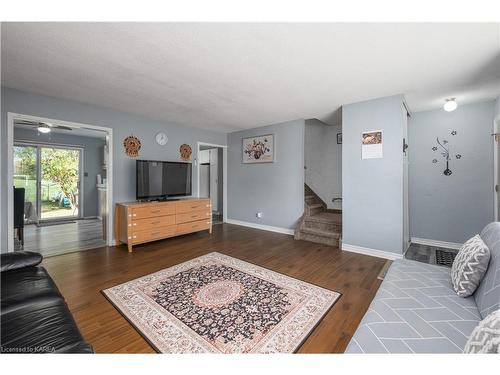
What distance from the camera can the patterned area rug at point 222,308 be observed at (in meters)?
1.51

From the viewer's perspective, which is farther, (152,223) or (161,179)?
(161,179)

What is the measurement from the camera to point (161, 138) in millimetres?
4355

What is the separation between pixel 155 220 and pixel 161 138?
1.67 meters

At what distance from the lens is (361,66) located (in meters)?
2.24

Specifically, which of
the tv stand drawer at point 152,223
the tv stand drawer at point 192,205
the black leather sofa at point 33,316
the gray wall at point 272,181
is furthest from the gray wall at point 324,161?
the black leather sofa at point 33,316

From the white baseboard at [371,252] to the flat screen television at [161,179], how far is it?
319cm

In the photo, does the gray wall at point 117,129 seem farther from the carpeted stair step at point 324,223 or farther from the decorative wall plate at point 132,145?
the carpeted stair step at point 324,223

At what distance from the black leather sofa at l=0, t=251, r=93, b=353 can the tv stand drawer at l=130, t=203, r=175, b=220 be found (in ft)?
5.87

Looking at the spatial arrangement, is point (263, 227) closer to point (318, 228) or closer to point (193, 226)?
point (318, 228)

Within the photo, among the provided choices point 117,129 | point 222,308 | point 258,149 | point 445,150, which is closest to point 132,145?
point 117,129

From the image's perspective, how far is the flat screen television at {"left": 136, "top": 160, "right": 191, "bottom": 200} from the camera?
3854 mm

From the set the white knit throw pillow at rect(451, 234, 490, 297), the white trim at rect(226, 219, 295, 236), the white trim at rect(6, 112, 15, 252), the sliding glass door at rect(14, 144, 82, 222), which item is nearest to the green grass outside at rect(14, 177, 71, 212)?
the sliding glass door at rect(14, 144, 82, 222)
